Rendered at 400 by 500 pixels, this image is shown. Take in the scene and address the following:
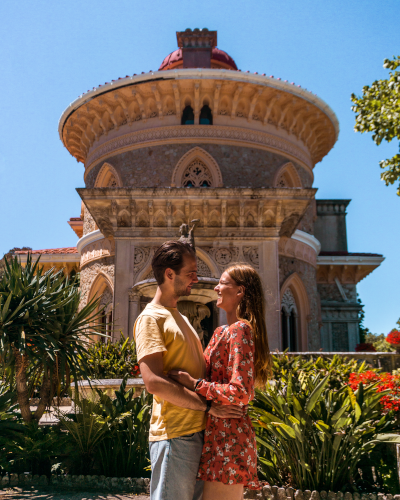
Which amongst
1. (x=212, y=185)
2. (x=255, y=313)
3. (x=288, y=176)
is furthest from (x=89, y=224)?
(x=255, y=313)

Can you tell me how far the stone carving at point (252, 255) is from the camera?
14594 mm

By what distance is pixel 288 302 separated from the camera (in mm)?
18203

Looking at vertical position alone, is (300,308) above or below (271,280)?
below

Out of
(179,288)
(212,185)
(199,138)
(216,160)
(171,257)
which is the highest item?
(199,138)

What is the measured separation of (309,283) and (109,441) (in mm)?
14182

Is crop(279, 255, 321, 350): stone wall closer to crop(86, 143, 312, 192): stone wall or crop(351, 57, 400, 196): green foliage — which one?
crop(86, 143, 312, 192): stone wall

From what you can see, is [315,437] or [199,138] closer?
[315,437]

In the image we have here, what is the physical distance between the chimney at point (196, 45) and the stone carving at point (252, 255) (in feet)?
27.6

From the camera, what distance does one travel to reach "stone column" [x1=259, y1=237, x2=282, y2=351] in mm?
14312

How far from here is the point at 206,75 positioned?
16.8 meters

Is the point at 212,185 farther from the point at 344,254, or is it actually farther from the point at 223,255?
the point at 344,254

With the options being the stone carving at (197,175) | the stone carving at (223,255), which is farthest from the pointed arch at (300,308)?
the stone carving at (197,175)

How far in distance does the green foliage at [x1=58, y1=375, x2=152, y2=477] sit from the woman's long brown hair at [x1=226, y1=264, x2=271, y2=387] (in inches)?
119

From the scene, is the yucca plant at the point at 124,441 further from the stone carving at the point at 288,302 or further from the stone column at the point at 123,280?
the stone carving at the point at 288,302
